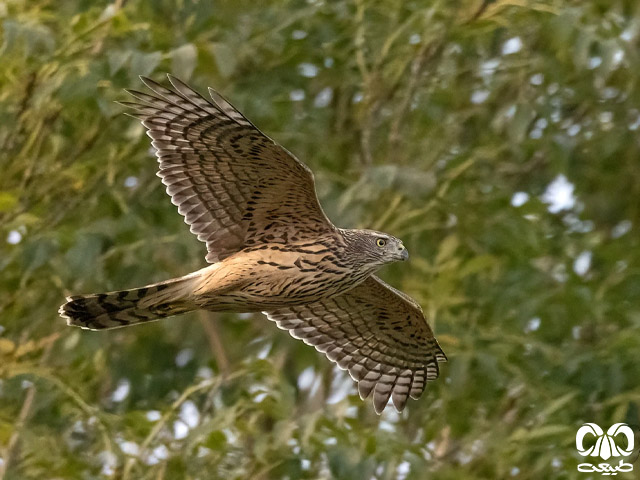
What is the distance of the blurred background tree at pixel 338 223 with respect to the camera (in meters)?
6.62

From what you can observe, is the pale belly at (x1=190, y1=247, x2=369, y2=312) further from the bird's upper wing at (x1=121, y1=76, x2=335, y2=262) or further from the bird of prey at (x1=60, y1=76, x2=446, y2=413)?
the bird's upper wing at (x1=121, y1=76, x2=335, y2=262)

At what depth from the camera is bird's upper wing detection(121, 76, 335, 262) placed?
6039 millimetres

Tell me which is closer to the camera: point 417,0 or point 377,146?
point 417,0

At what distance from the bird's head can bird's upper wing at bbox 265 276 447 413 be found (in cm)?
94

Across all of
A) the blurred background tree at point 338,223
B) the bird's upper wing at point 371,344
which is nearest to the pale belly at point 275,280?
the blurred background tree at point 338,223

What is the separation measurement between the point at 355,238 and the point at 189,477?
146 centimetres

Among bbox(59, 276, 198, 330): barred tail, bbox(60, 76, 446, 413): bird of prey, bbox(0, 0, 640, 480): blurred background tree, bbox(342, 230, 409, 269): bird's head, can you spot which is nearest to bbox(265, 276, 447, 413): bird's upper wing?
bbox(0, 0, 640, 480): blurred background tree

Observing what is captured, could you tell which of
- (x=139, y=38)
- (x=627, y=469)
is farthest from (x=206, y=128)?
(x=627, y=469)

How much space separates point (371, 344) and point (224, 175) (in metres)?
1.64

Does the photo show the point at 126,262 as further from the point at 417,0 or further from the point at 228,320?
the point at 417,0

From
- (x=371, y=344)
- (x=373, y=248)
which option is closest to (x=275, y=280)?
(x=373, y=248)

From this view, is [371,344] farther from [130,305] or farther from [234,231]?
[130,305]

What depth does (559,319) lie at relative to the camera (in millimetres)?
7590

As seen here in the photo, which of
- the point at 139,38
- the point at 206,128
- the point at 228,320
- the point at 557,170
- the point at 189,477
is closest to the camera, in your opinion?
the point at 206,128
